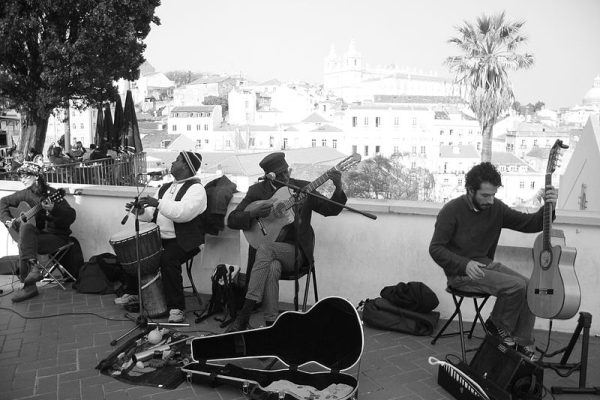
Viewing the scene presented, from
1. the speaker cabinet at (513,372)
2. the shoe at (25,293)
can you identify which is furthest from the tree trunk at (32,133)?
the speaker cabinet at (513,372)

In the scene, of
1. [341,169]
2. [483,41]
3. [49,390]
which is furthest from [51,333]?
[483,41]

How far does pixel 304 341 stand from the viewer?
361 centimetres

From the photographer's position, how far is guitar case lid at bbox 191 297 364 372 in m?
3.39

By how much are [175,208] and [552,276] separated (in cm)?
286

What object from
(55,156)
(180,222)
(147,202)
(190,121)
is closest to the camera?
(147,202)

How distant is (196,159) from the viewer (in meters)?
4.85

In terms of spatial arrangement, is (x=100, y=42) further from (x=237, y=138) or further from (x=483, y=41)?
(x=237, y=138)

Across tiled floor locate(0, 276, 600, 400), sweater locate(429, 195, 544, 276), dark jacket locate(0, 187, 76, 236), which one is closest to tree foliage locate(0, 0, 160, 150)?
dark jacket locate(0, 187, 76, 236)

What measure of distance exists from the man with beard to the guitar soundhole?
190 millimetres

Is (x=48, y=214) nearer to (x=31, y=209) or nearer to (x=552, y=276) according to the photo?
(x=31, y=209)

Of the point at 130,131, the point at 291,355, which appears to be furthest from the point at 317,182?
the point at 130,131

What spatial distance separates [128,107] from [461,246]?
13675 millimetres

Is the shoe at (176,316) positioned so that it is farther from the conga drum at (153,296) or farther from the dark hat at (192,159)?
the dark hat at (192,159)

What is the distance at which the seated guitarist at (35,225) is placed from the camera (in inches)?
210
